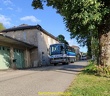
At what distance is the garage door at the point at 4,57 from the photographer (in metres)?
26.3

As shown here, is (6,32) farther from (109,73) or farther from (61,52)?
(109,73)

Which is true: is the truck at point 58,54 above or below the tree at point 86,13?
below

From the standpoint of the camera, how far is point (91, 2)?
39.5 ft

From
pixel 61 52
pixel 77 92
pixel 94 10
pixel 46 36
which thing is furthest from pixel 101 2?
pixel 46 36

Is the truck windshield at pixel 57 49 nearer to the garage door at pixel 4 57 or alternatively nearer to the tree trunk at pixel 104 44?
the garage door at pixel 4 57

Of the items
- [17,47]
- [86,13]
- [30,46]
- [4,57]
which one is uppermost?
[86,13]

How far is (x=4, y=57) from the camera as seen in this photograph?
27.3 metres

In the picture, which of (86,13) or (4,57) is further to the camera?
(4,57)

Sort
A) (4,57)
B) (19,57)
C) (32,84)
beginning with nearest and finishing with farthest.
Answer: (32,84) → (4,57) → (19,57)

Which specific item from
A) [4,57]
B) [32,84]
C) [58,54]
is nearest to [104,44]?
[32,84]

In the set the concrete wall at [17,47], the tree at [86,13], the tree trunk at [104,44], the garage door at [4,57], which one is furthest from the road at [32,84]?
Result: the concrete wall at [17,47]

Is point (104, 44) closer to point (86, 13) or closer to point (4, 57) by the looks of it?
point (86, 13)

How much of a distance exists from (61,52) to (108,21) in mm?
22045

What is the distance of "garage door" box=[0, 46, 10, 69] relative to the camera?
26.3 metres
